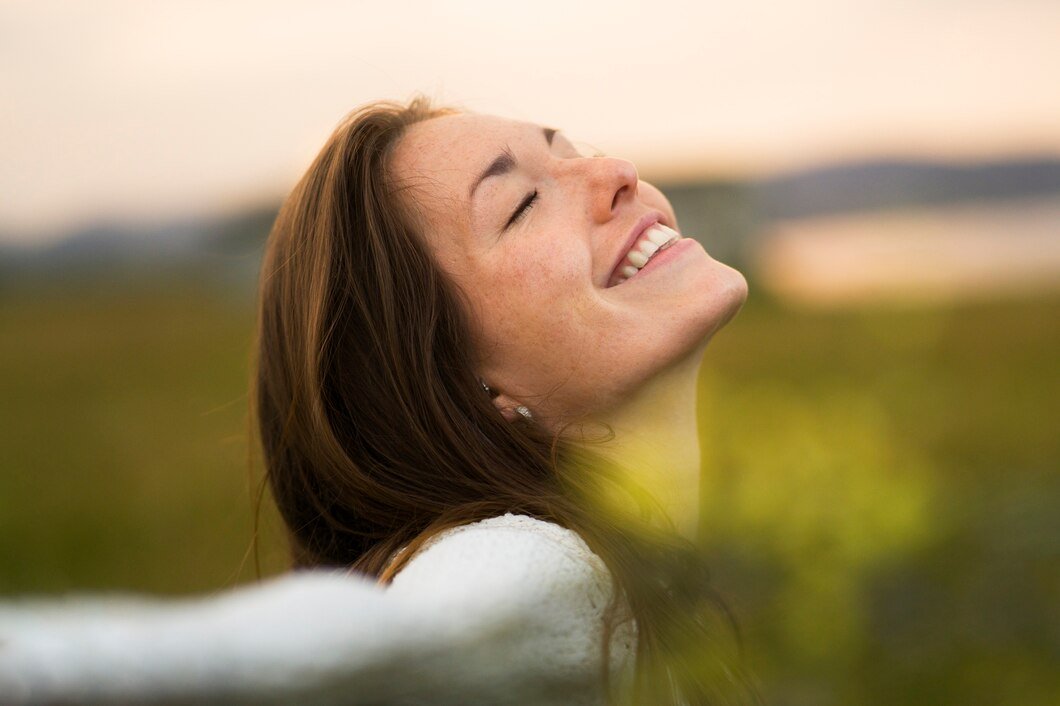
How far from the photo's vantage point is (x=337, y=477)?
79.6 inches

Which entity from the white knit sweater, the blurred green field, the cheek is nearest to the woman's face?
the cheek

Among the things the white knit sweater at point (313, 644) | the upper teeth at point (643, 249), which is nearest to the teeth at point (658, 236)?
the upper teeth at point (643, 249)

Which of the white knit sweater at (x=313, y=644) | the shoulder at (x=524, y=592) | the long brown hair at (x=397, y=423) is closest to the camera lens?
the white knit sweater at (x=313, y=644)

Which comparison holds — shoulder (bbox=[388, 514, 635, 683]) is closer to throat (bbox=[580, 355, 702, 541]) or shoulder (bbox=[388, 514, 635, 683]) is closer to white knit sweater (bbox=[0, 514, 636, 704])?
white knit sweater (bbox=[0, 514, 636, 704])

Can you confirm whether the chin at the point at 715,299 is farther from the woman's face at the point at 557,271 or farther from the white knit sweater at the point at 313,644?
the white knit sweater at the point at 313,644

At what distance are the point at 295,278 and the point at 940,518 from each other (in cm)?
416

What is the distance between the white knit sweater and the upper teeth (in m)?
0.97

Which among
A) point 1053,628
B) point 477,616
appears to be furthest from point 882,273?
point 477,616

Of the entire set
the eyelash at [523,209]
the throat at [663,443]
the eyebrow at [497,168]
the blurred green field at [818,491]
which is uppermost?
the eyebrow at [497,168]

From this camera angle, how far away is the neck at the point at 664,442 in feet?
6.40

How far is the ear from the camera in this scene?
1.94 meters

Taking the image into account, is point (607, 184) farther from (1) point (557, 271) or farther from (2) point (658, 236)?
(1) point (557, 271)

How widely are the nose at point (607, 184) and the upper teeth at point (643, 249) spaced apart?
8 centimetres

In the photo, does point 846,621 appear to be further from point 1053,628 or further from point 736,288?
point 736,288
